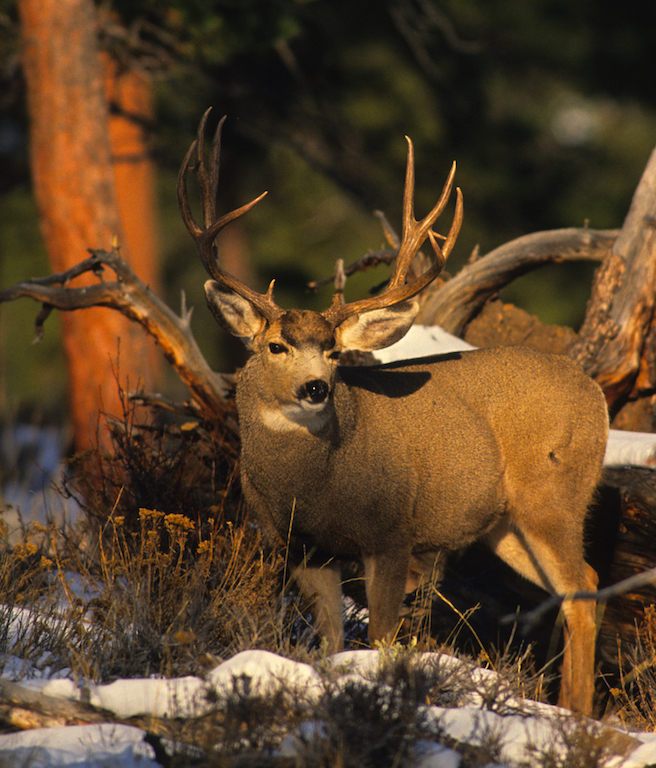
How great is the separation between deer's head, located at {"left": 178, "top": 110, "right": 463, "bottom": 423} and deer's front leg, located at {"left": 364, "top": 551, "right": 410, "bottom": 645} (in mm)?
890

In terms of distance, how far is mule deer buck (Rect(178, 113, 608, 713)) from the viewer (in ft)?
15.8

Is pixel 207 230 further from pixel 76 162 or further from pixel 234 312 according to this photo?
pixel 76 162

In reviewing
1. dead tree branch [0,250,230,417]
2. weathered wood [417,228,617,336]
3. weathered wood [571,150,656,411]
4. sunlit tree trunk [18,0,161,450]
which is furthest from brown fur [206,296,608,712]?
sunlit tree trunk [18,0,161,450]

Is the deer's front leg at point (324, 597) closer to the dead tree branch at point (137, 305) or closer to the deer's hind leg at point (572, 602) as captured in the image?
the deer's hind leg at point (572, 602)

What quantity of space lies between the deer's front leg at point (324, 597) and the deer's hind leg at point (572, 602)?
123 cm

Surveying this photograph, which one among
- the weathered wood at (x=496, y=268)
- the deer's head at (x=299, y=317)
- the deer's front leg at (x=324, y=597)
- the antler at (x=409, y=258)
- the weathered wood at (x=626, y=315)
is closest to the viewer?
the deer's head at (x=299, y=317)

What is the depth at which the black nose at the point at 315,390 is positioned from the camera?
4.57 m

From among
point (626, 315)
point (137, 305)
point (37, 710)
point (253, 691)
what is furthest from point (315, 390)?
point (626, 315)

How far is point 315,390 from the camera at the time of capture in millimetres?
4582

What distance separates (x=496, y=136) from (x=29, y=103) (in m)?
8.21

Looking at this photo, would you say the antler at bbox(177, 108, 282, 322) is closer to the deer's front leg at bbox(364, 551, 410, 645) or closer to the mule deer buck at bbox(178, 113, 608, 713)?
the mule deer buck at bbox(178, 113, 608, 713)

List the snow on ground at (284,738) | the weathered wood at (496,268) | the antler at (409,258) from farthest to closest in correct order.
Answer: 1. the weathered wood at (496,268)
2. the antler at (409,258)
3. the snow on ground at (284,738)

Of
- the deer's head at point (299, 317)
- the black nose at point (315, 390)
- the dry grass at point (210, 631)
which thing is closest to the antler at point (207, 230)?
the deer's head at point (299, 317)

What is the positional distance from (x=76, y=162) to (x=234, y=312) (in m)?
5.20
